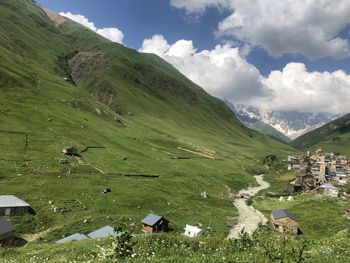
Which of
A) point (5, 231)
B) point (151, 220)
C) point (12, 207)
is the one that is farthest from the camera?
point (151, 220)

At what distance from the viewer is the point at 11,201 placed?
282 feet

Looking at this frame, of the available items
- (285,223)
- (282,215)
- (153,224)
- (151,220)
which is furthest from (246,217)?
(153,224)

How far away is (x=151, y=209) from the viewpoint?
104750 millimetres

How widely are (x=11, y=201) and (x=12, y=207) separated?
2395 mm

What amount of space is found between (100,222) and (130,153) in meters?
87.5

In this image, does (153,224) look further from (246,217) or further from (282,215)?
(246,217)

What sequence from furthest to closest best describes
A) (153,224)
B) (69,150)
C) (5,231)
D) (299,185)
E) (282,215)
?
(299,185), (69,150), (282,215), (153,224), (5,231)

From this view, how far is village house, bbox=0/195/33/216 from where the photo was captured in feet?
273

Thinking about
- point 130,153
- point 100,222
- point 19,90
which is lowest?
point 100,222

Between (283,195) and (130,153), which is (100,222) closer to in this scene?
(130,153)

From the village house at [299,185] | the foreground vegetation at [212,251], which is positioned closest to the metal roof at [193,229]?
the foreground vegetation at [212,251]

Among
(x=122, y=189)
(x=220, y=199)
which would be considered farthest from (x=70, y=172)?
(x=220, y=199)

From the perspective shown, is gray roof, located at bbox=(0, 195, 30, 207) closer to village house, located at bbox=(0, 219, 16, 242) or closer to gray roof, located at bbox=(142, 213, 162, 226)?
village house, located at bbox=(0, 219, 16, 242)

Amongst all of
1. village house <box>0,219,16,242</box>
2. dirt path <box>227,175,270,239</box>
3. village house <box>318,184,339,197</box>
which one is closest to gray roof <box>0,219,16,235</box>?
village house <box>0,219,16,242</box>
